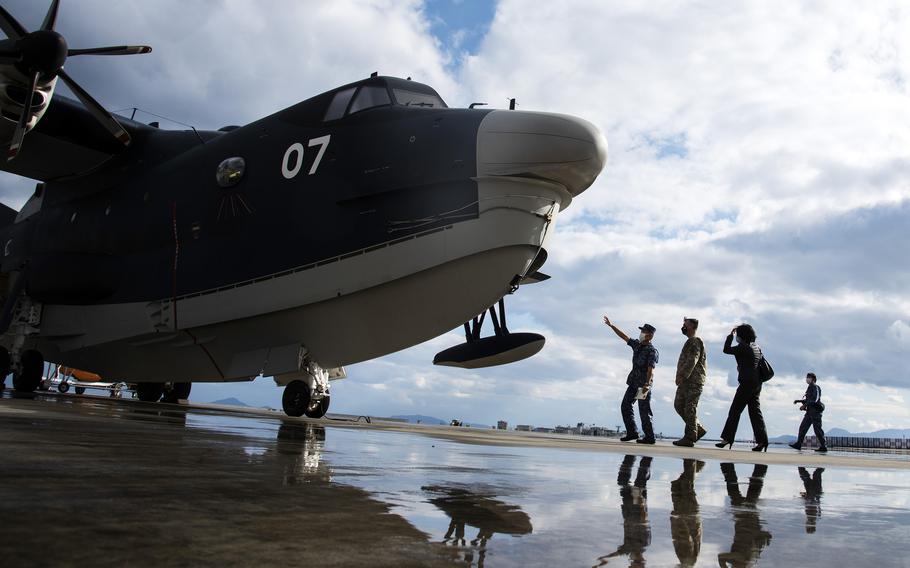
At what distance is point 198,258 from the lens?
12938 millimetres

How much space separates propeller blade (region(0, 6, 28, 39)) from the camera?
12.5 meters

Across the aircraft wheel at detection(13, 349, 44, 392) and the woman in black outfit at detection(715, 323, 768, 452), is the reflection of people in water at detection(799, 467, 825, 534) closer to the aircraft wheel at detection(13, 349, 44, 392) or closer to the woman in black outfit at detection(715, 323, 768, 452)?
the woman in black outfit at detection(715, 323, 768, 452)

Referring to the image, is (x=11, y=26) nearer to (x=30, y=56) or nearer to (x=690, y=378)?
(x=30, y=56)

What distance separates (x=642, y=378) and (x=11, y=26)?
12823 millimetres

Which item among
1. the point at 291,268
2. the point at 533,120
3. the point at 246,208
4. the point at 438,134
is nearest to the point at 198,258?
the point at 246,208

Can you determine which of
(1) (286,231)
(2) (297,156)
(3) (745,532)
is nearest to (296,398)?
(1) (286,231)

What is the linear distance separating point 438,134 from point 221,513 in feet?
30.7

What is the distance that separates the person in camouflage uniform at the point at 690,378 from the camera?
32.9ft

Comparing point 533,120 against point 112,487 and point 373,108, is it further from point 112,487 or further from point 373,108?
point 112,487

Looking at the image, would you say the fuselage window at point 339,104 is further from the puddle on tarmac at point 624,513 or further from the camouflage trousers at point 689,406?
the puddle on tarmac at point 624,513

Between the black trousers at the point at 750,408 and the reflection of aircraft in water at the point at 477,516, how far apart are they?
28.2 ft

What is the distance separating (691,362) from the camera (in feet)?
32.8

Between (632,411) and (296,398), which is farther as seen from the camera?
(296,398)

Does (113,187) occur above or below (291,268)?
above
